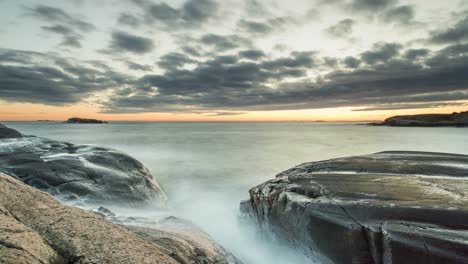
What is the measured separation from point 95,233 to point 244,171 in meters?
18.6

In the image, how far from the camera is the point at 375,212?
4453 millimetres

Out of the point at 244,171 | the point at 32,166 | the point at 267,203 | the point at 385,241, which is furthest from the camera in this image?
the point at 244,171

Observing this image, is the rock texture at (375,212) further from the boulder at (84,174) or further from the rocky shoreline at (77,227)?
the boulder at (84,174)

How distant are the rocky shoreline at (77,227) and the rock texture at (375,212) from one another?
1636 millimetres

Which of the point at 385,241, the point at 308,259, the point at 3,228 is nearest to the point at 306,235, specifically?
the point at 308,259

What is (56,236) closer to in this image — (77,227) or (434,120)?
(77,227)

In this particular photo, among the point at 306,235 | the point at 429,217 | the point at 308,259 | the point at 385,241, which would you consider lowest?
the point at 308,259

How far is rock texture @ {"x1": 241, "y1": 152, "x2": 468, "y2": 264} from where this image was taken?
3805 mm

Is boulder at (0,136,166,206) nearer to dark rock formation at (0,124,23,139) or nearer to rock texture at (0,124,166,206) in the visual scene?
rock texture at (0,124,166,206)

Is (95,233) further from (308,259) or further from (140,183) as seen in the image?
(140,183)

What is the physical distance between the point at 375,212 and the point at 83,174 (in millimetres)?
8684

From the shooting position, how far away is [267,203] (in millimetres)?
7023

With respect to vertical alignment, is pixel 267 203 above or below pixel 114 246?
below

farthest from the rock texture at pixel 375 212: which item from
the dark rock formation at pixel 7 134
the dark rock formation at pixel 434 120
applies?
the dark rock formation at pixel 434 120
